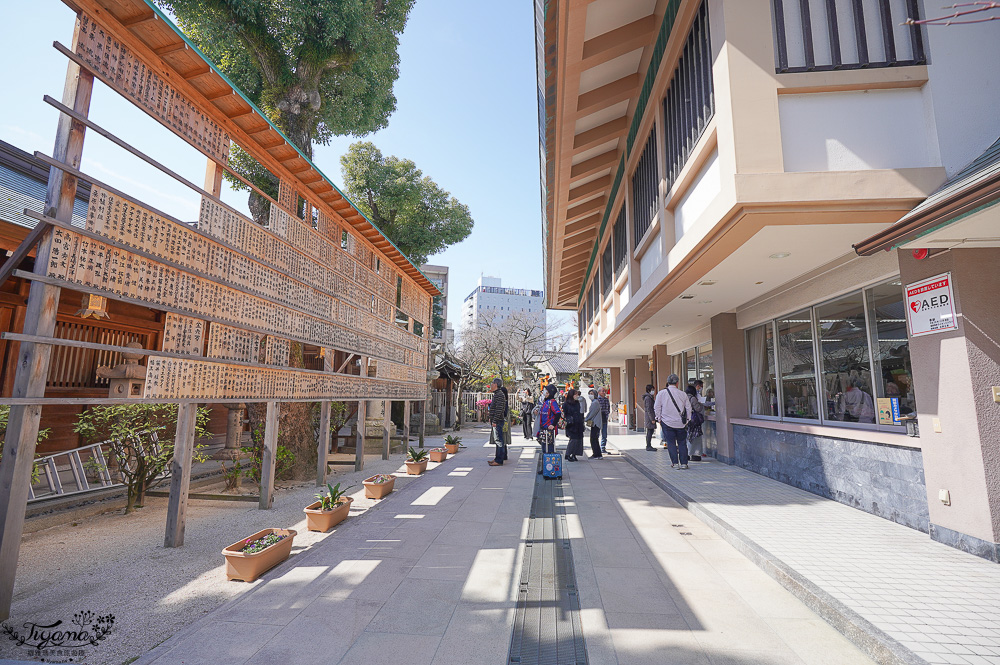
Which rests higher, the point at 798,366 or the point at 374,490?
the point at 798,366

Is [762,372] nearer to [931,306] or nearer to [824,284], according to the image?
[824,284]

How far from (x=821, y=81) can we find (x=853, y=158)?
Result: 83cm

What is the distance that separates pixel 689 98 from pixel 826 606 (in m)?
5.60

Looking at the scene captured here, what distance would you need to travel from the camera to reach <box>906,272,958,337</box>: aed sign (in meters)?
4.24

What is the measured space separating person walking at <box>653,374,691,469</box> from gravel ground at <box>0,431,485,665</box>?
5.46 m

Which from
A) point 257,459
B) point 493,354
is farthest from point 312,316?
point 493,354

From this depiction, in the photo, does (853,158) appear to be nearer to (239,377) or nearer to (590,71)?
(590,71)

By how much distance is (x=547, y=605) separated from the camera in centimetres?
355

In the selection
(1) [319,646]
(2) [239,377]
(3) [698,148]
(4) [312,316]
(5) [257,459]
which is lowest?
(1) [319,646]

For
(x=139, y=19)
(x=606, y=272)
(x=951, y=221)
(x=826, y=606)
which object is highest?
(x=606, y=272)

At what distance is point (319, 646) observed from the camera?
288cm

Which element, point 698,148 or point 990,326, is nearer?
point 990,326

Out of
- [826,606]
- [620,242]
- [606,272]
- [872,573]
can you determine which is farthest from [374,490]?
[606,272]

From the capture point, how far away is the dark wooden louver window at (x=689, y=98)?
5332 mm
